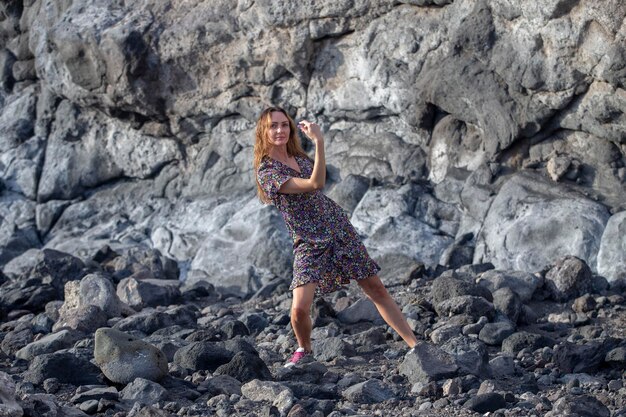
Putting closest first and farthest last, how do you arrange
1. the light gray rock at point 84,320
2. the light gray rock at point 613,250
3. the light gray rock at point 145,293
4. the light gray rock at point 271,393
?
the light gray rock at point 271,393 → the light gray rock at point 84,320 → the light gray rock at point 613,250 → the light gray rock at point 145,293

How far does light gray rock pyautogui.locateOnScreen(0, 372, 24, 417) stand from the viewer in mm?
4938

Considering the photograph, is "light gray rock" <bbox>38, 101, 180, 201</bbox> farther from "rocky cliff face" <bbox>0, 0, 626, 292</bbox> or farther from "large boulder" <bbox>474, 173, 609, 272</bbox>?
"large boulder" <bbox>474, 173, 609, 272</bbox>

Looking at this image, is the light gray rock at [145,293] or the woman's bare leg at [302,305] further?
the light gray rock at [145,293]

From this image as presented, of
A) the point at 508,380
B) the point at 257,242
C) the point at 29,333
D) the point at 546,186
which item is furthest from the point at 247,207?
the point at 508,380

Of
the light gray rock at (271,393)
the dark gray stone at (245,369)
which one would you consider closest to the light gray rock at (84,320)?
the dark gray stone at (245,369)

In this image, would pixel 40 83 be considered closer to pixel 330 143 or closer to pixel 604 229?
pixel 330 143

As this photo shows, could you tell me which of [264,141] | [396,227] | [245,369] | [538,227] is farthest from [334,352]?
[396,227]

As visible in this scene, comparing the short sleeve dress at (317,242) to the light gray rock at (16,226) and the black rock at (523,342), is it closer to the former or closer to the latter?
the black rock at (523,342)

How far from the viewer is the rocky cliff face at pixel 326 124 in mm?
10633

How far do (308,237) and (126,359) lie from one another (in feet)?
4.26

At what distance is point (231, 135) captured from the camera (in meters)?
13.9

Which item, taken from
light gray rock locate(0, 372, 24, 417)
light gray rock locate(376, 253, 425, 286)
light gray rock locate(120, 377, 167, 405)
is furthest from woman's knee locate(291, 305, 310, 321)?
light gray rock locate(376, 253, 425, 286)

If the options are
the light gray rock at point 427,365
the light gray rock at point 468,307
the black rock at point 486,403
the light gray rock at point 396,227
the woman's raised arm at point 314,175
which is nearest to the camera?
the black rock at point 486,403

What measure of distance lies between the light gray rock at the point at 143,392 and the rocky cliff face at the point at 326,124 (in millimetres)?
5122
